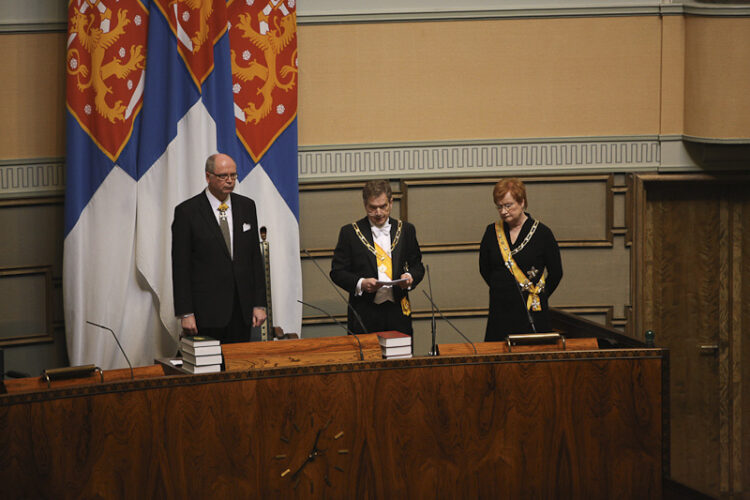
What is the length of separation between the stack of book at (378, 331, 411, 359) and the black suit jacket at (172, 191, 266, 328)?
106cm

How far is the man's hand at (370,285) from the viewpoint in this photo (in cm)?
437

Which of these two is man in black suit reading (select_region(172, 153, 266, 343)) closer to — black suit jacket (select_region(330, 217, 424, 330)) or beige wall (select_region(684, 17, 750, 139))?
black suit jacket (select_region(330, 217, 424, 330))

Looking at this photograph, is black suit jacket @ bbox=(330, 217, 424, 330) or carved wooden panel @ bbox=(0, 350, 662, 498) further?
black suit jacket @ bbox=(330, 217, 424, 330)

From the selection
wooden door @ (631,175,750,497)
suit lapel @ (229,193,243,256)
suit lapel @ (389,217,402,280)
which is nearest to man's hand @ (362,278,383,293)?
suit lapel @ (389,217,402,280)

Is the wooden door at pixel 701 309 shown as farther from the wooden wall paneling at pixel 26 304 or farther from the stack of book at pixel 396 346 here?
the wooden wall paneling at pixel 26 304

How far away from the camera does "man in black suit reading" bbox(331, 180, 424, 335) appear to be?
4.50 m

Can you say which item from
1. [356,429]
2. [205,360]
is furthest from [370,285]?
[205,360]

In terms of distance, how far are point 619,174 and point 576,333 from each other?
63.5 inches

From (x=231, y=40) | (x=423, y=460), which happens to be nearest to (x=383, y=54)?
(x=231, y=40)

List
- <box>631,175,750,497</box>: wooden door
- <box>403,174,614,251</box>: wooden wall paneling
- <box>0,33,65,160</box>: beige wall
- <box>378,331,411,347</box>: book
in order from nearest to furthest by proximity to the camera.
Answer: <box>378,331,411,347</box>: book → <box>0,33,65,160</box>: beige wall → <box>403,174,614,251</box>: wooden wall paneling → <box>631,175,750,497</box>: wooden door

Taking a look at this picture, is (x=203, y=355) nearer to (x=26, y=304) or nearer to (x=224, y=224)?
(x=224, y=224)

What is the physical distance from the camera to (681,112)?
607 cm

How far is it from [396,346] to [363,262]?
0.85 meters

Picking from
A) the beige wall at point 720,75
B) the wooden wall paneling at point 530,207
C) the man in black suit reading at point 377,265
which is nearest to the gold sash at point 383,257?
the man in black suit reading at point 377,265
